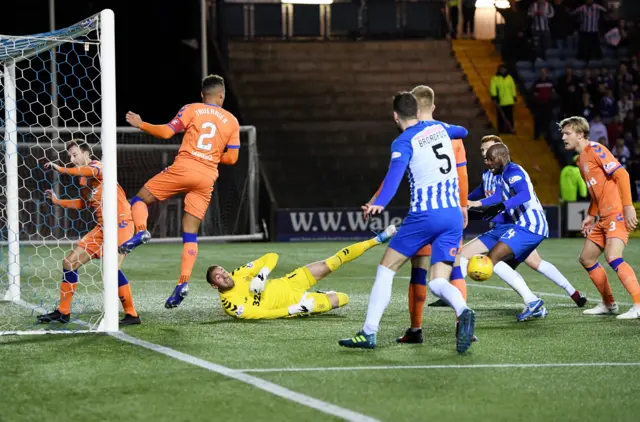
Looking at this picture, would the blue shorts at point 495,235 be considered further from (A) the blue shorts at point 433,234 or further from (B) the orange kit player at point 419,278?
(A) the blue shorts at point 433,234

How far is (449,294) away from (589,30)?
22128 mm

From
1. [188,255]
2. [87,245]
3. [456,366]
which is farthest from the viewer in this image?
[188,255]

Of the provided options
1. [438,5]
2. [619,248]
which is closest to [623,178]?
[619,248]

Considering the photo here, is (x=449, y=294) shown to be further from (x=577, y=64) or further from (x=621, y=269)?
(x=577, y=64)

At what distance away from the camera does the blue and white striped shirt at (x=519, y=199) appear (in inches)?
379

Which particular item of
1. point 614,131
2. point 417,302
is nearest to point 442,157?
point 417,302

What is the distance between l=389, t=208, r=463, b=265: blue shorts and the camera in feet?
24.2

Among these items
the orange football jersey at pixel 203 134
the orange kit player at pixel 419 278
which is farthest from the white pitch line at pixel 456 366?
the orange football jersey at pixel 203 134

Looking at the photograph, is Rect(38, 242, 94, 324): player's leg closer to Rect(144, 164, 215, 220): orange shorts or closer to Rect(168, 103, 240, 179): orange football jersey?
Rect(144, 164, 215, 220): orange shorts

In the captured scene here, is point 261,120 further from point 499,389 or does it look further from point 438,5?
point 499,389

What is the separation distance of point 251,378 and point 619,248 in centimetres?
446

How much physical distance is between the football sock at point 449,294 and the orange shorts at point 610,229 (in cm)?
269

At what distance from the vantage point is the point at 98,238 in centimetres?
905

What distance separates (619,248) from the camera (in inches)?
377
